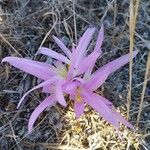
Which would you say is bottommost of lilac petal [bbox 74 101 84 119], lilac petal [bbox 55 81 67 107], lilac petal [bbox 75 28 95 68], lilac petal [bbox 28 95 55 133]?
lilac petal [bbox 74 101 84 119]

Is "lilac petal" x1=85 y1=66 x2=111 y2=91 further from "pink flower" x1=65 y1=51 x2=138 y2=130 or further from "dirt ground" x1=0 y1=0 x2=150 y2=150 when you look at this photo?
"dirt ground" x1=0 y1=0 x2=150 y2=150

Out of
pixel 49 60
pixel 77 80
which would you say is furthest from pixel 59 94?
pixel 49 60

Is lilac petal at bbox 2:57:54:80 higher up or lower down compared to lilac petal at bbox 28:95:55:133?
higher up

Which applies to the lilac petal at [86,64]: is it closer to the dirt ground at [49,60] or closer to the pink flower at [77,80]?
the pink flower at [77,80]

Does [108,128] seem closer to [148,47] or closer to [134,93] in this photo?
[134,93]

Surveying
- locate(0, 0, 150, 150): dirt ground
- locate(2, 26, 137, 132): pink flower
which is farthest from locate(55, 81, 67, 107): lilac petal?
locate(0, 0, 150, 150): dirt ground

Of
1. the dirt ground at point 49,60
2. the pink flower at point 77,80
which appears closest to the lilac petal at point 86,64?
the pink flower at point 77,80

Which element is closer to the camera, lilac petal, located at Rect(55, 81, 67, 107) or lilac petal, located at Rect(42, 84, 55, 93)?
lilac petal, located at Rect(55, 81, 67, 107)
